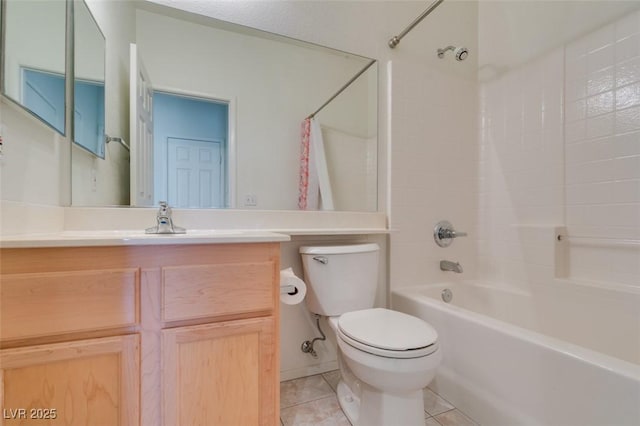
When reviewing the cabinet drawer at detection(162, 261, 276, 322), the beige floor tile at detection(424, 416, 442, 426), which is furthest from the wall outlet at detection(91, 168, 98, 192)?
the beige floor tile at detection(424, 416, 442, 426)

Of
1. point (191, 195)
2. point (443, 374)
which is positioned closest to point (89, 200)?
point (191, 195)

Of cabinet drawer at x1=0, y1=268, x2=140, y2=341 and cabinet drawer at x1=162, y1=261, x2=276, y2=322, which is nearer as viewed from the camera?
cabinet drawer at x1=0, y1=268, x2=140, y2=341

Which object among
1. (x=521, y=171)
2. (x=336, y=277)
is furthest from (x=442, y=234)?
(x=336, y=277)

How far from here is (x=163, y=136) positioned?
1.30 metres

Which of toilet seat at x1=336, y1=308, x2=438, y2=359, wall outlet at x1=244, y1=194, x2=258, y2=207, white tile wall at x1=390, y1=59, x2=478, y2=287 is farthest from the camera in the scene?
white tile wall at x1=390, y1=59, x2=478, y2=287

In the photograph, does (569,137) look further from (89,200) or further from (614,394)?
(89,200)

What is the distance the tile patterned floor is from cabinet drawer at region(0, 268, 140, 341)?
Result: 84 centimetres

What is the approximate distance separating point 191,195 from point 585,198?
76.1 inches

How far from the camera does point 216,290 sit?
0.87m

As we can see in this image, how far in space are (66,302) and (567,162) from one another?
217cm

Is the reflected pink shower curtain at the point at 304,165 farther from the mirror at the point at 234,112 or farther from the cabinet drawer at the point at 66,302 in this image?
the cabinet drawer at the point at 66,302

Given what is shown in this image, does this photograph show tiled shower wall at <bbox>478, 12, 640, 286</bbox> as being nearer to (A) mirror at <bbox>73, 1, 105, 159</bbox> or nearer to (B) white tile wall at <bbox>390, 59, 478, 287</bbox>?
(B) white tile wall at <bbox>390, 59, 478, 287</bbox>

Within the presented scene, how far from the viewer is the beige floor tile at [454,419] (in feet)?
3.90

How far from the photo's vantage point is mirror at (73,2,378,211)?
1.29 metres
